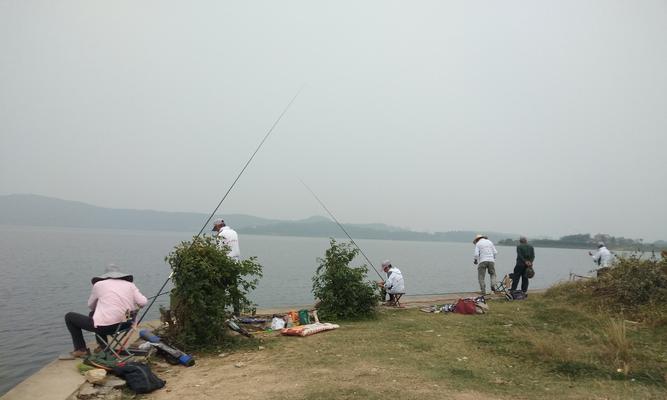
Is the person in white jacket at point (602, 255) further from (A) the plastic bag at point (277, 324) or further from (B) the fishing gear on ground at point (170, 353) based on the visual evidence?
(B) the fishing gear on ground at point (170, 353)

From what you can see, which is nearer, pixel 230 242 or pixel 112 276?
pixel 112 276

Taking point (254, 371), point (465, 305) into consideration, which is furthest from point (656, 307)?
point (254, 371)

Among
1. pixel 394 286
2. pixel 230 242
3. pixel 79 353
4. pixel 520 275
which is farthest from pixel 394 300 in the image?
pixel 79 353

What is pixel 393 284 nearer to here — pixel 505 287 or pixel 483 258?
pixel 483 258

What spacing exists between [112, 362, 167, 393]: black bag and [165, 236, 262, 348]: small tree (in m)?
1.43

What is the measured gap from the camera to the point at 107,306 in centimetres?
598

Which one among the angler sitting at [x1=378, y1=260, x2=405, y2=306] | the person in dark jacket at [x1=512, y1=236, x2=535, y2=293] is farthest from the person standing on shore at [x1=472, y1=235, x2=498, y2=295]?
the angler sitting at [x1=378, y1=260, x2=405, y2=306]

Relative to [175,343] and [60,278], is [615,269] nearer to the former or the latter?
[175,343]

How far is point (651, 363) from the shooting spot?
593cm

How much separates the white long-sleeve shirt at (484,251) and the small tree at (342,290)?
4132 millimetres

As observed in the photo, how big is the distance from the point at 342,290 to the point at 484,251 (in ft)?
16.2

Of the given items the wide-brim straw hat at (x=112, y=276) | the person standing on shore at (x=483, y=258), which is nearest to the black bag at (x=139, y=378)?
the wide-brim straw hat at (x=112, y=276)

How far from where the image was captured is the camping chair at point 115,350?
583 centimetres

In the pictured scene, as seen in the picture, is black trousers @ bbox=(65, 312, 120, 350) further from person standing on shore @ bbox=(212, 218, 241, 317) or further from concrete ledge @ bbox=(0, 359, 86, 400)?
person standing on shore @ bbox=(212, 218, 241, 317)
